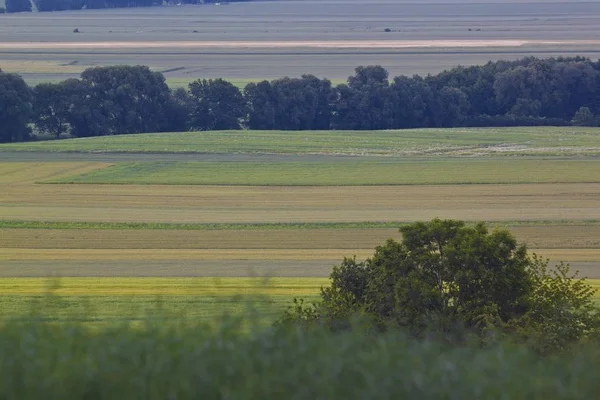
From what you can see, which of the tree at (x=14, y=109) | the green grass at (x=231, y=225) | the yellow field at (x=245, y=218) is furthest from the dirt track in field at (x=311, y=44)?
the green grass at (x=231, y=225)

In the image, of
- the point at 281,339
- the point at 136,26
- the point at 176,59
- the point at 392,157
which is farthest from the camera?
the point at 136,26

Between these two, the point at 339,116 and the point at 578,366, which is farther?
the point at 339,116

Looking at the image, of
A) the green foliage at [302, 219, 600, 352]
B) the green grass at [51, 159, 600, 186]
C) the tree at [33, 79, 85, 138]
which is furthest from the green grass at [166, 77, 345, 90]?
the green foliage at [302, 219, 600, 352]

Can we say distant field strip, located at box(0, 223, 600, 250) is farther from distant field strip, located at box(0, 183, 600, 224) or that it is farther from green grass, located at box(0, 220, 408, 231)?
distant field strip, located at box(0, 183, 600, 224)

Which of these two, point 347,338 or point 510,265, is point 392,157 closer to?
point 510,265

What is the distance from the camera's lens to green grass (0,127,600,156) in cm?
5681

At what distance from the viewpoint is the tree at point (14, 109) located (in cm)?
6719

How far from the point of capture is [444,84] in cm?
7706

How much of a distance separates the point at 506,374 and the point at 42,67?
107 m

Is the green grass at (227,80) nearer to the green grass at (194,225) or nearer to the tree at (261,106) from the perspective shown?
the tree at (261,106)

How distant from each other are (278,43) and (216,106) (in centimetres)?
6833

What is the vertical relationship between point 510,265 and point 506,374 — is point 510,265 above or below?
below

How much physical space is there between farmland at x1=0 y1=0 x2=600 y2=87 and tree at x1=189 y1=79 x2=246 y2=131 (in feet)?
58.0

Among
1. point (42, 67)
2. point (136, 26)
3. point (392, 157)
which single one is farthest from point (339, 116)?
point (136, 26)
